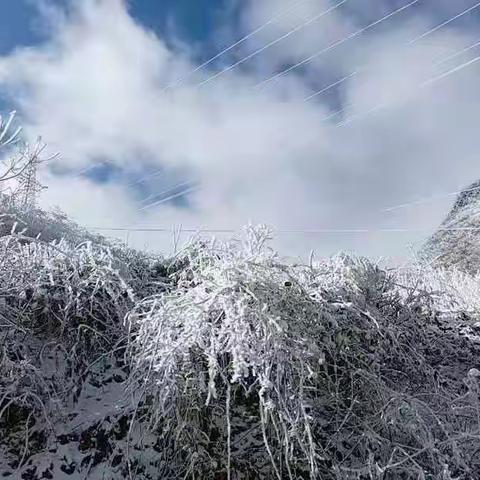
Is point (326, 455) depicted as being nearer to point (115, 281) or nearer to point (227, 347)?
point (227, 347)

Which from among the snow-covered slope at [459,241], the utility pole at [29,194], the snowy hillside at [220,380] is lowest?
the snowy hillside at [220,380]

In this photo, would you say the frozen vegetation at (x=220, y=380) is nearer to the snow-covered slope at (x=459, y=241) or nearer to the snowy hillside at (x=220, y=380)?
the snowy hillside at (x=220, y=380)

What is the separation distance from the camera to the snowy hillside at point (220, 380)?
346cm

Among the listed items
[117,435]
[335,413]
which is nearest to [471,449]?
[335,413]

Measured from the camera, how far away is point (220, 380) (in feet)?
12.1

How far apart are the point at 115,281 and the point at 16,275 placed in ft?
2.47

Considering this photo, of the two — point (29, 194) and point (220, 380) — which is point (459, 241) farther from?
point (220, 380)

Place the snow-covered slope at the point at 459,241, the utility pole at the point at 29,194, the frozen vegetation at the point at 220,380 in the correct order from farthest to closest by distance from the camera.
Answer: the snow-covered slope at the point at 459,241 < the utility pole at the point at 29,194 < the frozen vegetation at the point at 220,380

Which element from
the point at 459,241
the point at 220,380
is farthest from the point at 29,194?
the point at 459,241

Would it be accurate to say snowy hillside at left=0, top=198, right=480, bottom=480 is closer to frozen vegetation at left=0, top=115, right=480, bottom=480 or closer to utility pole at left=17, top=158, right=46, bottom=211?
frozen vegetation at left=0, top=115, right=480, bottom=480

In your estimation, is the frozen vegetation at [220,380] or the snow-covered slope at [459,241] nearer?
the frozen vegetation at [220,380]

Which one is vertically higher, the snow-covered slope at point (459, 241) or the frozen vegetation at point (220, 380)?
the snow-covered slope at point (459, 241)

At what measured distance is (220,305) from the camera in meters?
3.59

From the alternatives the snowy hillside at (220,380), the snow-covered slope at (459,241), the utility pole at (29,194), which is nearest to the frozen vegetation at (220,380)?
the snowy hillside at (220,380)
